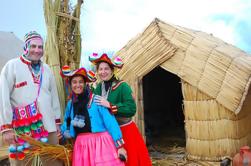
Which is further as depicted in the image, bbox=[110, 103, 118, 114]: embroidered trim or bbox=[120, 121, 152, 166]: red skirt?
bbox=[120, 121, 152, 166]: red skirt

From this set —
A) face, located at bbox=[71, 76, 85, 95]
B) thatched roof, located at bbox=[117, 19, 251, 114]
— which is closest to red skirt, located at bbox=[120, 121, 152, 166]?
face, located at bbox=[71, 76, 85, 95]

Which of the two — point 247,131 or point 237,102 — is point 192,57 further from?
point 247,131

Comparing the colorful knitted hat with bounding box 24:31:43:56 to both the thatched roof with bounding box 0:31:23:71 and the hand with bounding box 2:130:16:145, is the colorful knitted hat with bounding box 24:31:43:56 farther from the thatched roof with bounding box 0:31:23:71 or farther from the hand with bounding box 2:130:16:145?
the thatched roof with bounding box 0:31:23:71

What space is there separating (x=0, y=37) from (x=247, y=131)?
9284mm

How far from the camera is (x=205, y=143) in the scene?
5.57 m

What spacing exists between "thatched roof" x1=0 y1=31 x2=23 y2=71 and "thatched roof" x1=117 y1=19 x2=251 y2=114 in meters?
6.90

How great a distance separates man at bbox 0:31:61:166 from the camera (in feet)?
9.60

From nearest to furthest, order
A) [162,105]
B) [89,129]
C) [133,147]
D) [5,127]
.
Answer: [5,127] → [89,129] → [133,147] → [162,105]

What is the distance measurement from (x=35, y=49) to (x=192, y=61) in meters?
3.04

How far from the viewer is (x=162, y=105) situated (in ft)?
28.3

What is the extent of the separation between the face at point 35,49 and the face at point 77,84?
0.36 m

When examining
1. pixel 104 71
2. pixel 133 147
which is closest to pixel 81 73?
pixel 104 71

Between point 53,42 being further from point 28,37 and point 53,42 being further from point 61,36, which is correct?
point 28,37

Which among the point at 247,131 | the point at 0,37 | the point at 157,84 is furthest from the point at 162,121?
the point at 0,37
